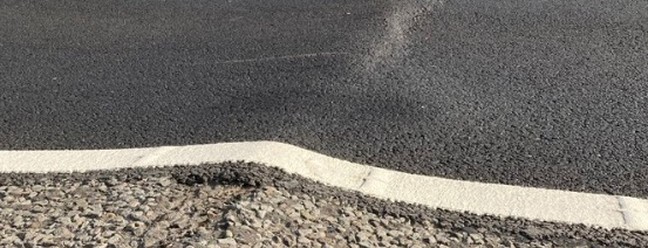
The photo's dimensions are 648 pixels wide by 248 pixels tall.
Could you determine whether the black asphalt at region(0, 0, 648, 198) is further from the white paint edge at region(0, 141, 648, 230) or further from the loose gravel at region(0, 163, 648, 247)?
the loose gravel at region(0, 163, 648, 247)

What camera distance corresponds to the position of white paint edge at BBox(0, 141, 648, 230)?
13.3ft

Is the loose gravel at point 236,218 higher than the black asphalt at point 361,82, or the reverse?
the black asphalt at point 361,82

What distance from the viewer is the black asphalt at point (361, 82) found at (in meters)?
4.77

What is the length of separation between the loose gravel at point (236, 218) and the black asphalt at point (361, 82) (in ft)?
1.83

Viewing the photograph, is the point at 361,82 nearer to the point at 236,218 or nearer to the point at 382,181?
the point at 382,181

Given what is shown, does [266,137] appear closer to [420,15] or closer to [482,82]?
[482,82]

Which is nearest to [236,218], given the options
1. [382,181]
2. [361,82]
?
[382,181]

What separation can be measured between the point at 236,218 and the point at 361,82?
2.09 metres

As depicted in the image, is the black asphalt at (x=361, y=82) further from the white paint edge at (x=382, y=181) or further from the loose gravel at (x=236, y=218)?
the loose gravel at (x=236, y=218)

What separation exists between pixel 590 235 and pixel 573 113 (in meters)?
1.45

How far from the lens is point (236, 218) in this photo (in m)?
3.71

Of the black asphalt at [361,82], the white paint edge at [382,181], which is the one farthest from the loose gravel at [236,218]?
the black asphalt at [361,82]

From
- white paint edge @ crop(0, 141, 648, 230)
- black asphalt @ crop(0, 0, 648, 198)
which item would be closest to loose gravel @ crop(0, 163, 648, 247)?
white paint edge @ crop(0, 141, 648, 230)

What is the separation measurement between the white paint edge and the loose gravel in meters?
0.10
